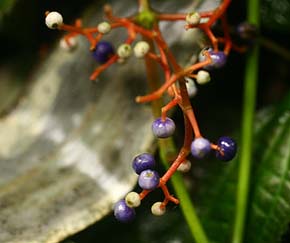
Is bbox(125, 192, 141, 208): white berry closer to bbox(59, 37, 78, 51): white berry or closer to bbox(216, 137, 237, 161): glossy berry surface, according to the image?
bbox(216, 137, 237, 161): glossy berry surface

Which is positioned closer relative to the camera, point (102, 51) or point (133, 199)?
point (133, 199)

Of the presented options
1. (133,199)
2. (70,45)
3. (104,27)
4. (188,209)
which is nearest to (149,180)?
(133,199)

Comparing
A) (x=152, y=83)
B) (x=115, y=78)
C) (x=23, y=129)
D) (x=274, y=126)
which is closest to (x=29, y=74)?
(x=23, y=129)

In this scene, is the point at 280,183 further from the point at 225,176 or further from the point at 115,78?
the point at 115,78

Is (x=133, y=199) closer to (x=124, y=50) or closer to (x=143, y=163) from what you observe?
(x=143, y=163)

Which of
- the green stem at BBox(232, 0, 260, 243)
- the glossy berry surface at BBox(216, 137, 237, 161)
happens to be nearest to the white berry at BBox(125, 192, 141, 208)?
the glossy berry surface at BBox(216, 137, 237, 161)
